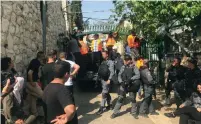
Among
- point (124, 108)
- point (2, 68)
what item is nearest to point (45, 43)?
point (124, 108)

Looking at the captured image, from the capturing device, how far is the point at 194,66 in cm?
851

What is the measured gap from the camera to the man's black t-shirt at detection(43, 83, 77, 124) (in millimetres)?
4602

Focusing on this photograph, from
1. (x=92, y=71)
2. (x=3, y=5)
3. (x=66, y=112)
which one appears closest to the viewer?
(x=66, y=112)

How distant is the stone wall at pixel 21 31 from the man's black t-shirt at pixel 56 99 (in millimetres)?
3285

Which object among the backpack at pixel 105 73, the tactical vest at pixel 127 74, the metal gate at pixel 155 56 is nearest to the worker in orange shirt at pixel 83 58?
the metal gate at pixel 155 56

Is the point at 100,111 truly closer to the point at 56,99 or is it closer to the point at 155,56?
the point at 155,56

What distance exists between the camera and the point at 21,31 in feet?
29.8

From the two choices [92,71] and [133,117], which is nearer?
[133,117]

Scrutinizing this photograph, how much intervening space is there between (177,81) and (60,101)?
588 cm

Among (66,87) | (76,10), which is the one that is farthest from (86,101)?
(76,10)

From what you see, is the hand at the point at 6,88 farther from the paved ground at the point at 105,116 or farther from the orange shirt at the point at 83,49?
the orange shirt at the point at 83,49

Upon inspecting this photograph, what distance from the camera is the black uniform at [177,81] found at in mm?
9367

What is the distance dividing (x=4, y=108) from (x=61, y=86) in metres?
2.59

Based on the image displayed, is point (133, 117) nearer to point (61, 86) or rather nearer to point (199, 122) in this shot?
point (199, 122)
